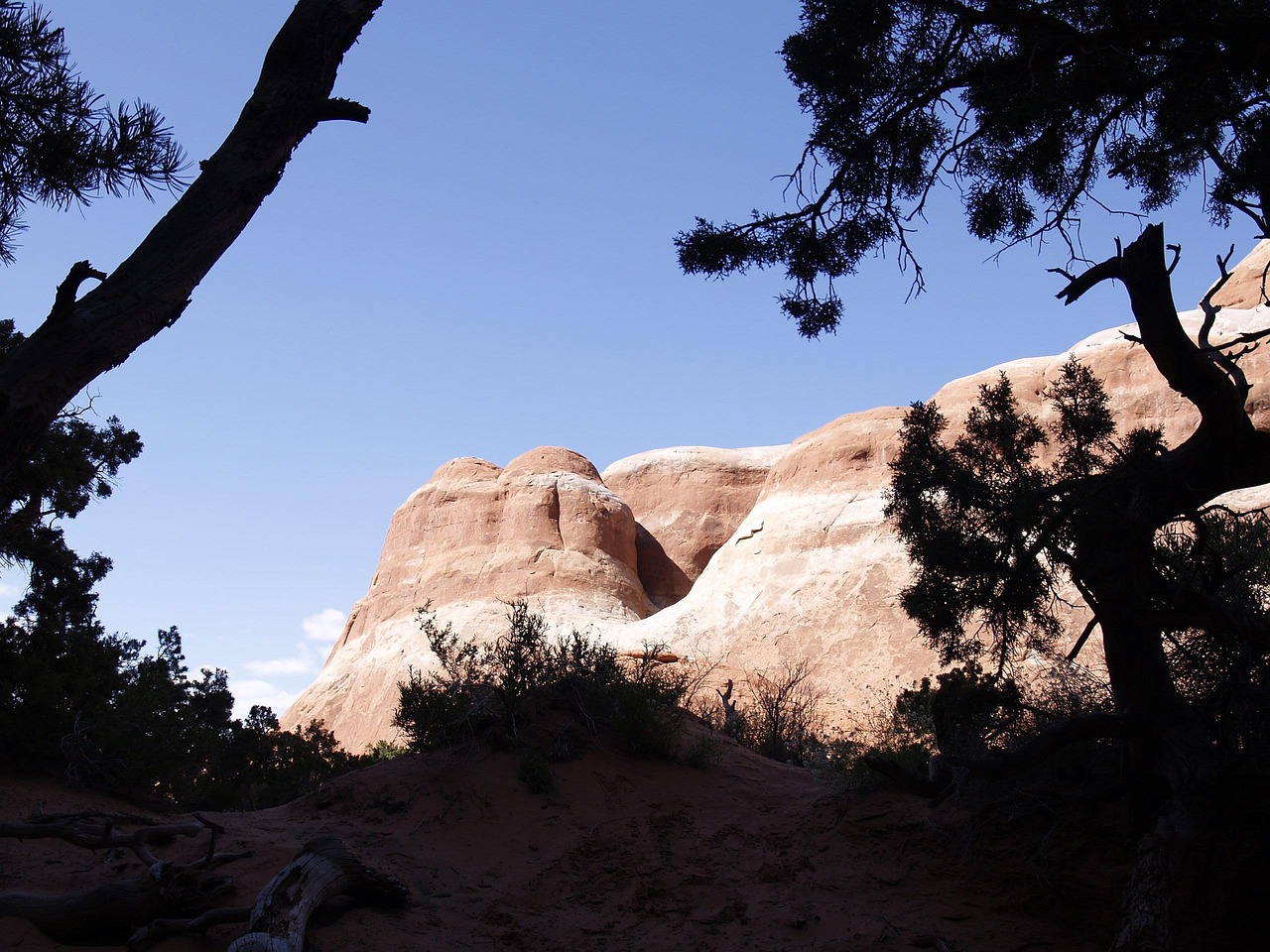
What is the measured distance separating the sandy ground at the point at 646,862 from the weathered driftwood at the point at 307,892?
0.56ft

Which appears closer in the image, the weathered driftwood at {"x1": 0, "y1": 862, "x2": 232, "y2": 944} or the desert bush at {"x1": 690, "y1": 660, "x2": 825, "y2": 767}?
the weathered driftwood at {"x1": 0, "y1": 862, "x2": 232, "y2": 944}

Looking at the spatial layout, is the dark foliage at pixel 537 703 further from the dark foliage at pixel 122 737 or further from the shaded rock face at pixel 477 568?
the shaded rock face at pixel 477 568

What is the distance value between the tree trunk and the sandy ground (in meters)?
4.20

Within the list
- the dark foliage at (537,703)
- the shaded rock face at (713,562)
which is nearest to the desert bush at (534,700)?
the dark foliage at (537,703)

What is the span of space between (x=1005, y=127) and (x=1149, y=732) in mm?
5151

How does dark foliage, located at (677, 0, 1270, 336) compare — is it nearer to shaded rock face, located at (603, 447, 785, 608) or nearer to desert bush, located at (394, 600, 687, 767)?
desert bush, located at (394, 600, 687, 767)

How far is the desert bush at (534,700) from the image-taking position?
9953mm

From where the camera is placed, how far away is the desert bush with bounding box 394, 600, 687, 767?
9953 mm

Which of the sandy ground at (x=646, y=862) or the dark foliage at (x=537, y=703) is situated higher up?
the dark foliage at (x=537, y=703)

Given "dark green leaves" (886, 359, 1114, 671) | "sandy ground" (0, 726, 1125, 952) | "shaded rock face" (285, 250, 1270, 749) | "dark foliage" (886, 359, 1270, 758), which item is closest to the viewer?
"dark foliage" (886, 359, 1270, 758)

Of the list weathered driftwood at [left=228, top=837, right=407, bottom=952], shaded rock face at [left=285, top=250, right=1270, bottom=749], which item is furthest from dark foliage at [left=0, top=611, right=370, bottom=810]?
shaded rock face at [left=285, top=250, right=1270, bottom=749]

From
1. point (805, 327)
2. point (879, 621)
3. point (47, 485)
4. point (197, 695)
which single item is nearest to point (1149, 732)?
point (805, 327)

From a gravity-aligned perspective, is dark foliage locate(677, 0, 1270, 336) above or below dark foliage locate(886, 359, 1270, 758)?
above

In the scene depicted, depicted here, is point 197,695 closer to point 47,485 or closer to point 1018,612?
point 47,485
